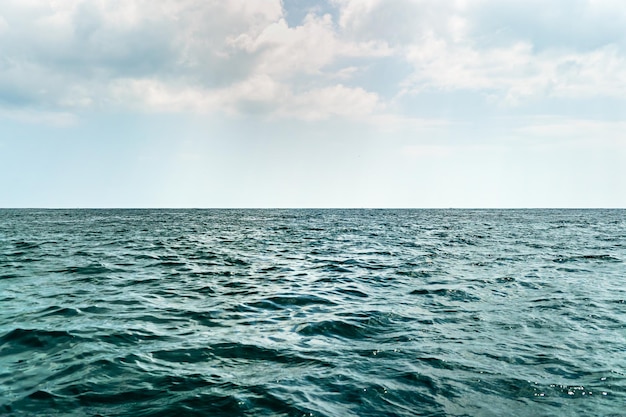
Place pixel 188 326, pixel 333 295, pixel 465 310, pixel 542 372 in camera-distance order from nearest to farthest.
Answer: pixel 542 372 → pixel 188 326 → pixel 465 310 → pixel 333 295

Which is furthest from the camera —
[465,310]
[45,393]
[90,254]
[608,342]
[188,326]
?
[90,254]

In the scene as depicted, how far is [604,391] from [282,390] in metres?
5.39

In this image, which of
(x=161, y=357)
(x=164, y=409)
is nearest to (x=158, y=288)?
(x=161, y=357)

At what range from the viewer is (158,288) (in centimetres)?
1608

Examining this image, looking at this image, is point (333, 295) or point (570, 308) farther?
point (333, 295)

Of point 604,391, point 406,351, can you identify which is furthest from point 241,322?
point 604,391

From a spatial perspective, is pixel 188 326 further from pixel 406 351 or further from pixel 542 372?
pixel 542 372

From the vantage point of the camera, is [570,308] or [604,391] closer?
[604,391]

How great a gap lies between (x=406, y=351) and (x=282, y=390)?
10.7 feet

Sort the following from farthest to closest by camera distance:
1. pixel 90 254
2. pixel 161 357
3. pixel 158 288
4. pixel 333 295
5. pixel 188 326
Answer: pixel 90 254 < pixel 158 288 < pixel 333 295 < pixel 188 326 < pixel 161 357

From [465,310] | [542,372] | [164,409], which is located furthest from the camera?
[465,310]

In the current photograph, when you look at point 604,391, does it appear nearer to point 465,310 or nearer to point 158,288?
point 465,310

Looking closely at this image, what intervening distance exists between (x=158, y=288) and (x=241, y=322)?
20.2ft

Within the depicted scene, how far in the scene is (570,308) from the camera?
13031 millimetres
